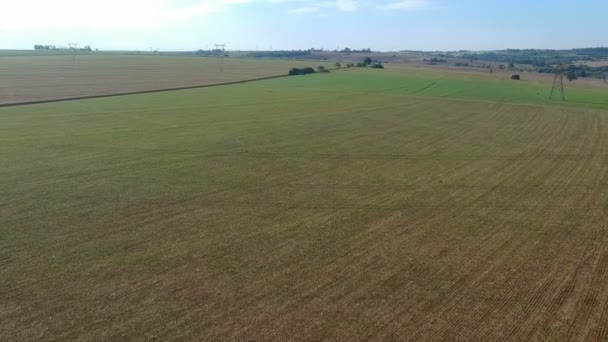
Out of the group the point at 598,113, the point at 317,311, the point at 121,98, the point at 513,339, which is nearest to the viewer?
the point at 513,339

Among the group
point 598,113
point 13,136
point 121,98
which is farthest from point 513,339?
point 121,98

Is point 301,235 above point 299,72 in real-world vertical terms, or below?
below

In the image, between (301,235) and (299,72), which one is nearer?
(301,235)

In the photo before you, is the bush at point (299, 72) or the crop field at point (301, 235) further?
the bush at point (299, 72)

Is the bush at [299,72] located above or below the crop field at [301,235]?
above

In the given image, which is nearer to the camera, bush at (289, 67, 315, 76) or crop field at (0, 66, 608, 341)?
crop field at (0, 66, 608, 341)

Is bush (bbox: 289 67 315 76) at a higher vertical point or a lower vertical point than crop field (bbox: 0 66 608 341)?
higher

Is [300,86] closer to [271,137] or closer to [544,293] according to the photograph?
[271,137]

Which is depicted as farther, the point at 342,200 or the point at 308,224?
the point at 342,200
